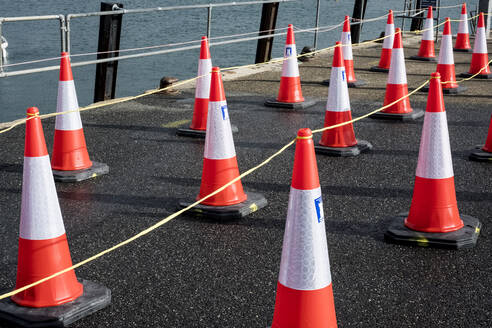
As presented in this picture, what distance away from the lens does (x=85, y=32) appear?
61625 millimetres

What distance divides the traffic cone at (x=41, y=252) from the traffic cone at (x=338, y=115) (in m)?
3.82

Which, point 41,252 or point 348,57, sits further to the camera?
point 348,57

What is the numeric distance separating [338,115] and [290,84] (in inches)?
106

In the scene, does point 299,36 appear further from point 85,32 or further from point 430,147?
point 430,147

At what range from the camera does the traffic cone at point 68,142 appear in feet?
21.0

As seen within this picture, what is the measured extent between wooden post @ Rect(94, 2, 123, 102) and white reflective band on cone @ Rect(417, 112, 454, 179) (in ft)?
23.3

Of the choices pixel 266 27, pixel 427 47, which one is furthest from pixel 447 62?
pixel 266 27

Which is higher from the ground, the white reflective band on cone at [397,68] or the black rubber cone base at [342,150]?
the white reflective band on cone at [397,68]

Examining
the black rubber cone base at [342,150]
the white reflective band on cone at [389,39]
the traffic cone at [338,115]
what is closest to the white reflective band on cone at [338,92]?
the traffic cone at [338,115]

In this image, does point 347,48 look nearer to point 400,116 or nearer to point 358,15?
point 400,116

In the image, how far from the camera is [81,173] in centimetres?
641

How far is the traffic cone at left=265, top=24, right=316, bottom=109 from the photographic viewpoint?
952 centimetres

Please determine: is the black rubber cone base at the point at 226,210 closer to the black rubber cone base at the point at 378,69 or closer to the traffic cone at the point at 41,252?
the traffic cone at the point at 41,252

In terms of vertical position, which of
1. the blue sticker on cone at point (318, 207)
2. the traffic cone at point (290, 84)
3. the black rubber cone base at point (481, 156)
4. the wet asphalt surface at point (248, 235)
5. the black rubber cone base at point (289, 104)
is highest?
the traffic cone at point (290, 84)
